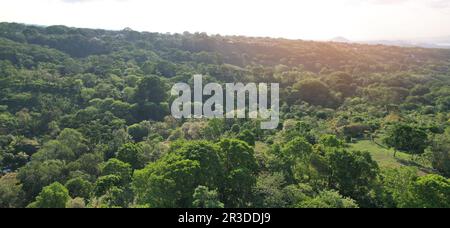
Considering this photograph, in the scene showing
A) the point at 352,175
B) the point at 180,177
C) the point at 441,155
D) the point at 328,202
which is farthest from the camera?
the point at 441,155

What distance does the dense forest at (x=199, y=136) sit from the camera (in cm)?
2469

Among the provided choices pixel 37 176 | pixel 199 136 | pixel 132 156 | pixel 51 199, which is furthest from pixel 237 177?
pixel 199 136

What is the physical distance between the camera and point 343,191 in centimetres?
2686

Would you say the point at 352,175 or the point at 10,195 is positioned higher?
the point at 352,175

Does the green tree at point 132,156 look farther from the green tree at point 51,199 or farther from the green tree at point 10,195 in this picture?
the green tree at point 51,199

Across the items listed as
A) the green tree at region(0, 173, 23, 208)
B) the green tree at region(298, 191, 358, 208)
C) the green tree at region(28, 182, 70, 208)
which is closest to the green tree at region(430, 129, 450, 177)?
the green tree at region(298, 191, 358, 208)

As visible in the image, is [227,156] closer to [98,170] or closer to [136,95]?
[98,170]

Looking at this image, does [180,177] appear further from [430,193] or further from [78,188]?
[430,193]

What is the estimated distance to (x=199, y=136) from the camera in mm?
43781

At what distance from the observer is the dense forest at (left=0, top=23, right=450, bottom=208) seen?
24.7m

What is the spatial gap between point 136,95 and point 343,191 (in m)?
44.5

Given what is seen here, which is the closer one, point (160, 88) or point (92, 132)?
point (92, 132)
